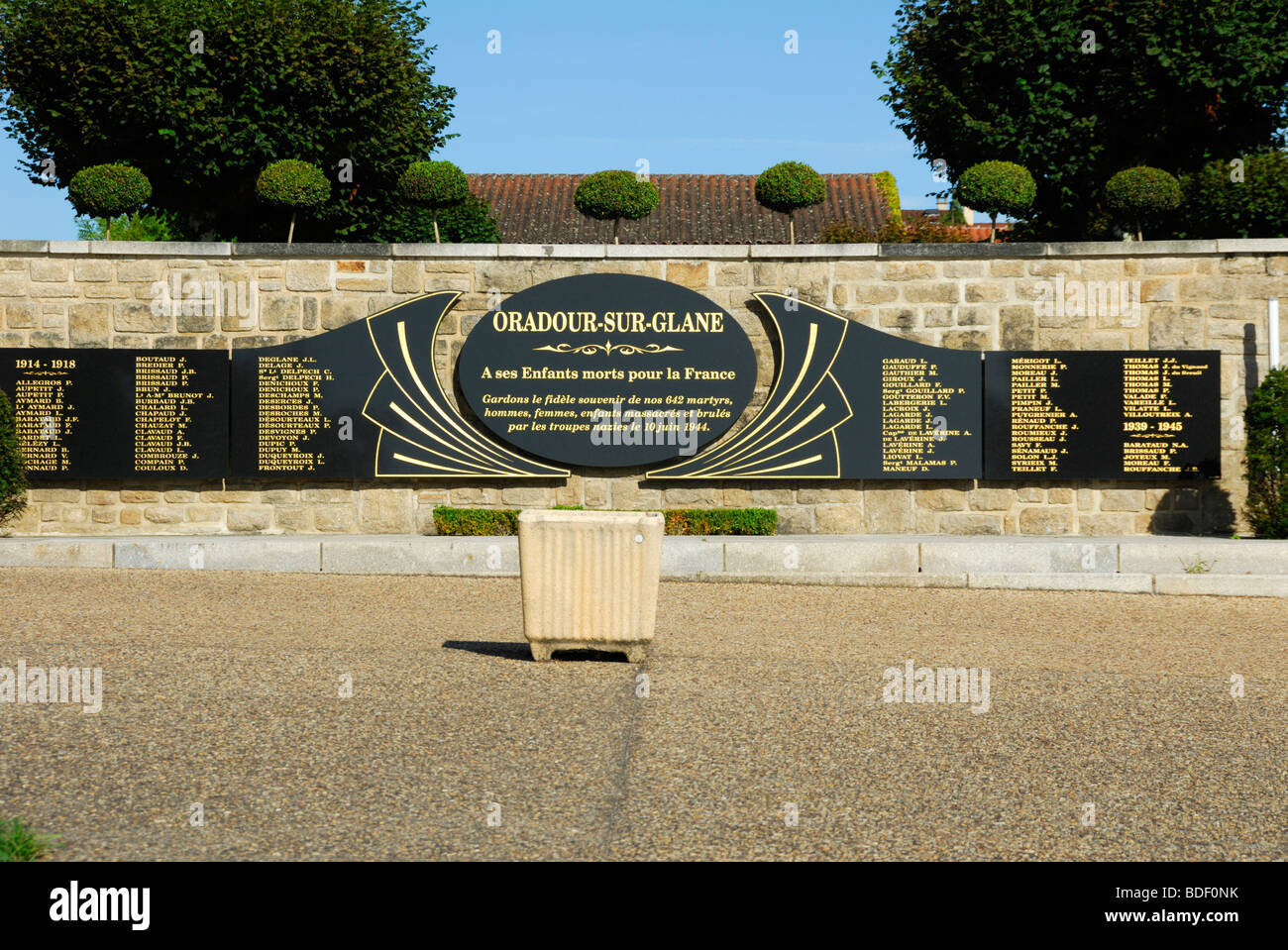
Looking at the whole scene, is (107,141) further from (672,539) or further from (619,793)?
(619,793)

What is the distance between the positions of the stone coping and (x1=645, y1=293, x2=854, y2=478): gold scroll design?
0.70m

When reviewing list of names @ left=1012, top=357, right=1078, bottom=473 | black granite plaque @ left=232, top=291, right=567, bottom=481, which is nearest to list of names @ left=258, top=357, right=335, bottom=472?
black granite plaque @ left=232, top=291, right=567, bottom=481

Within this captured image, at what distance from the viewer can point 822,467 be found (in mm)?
12609

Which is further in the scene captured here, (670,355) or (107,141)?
(107,141)

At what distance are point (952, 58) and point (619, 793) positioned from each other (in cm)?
1832

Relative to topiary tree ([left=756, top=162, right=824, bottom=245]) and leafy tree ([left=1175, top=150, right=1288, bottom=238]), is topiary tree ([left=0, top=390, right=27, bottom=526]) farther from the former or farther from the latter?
leafy tree ([left=1175, top=150, right=1288, bottom=238])

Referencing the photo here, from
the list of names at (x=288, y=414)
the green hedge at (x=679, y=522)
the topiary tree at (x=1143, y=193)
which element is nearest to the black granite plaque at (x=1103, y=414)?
the topiary tree at (x=1143, y=193)

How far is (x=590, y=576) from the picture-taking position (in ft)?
23.4

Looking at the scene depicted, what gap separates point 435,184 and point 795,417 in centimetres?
481

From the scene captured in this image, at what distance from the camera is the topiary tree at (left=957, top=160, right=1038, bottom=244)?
13281 mm

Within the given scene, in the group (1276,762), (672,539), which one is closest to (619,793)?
(1276,762)

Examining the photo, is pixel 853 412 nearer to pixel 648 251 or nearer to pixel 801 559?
pixel 801 559

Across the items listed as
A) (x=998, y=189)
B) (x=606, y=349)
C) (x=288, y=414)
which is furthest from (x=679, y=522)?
(x=998, y=189)

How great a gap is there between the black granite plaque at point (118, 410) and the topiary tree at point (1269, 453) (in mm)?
10430
